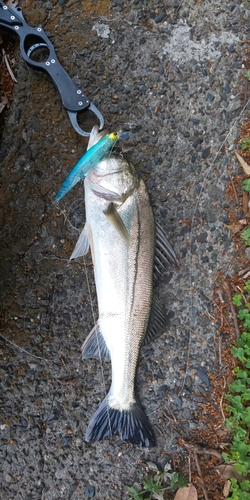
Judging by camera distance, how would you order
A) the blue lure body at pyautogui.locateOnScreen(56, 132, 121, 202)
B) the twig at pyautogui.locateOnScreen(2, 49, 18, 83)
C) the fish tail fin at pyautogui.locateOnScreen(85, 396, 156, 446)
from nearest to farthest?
the blue lure body at pyautogui.locateOnScreen(56, 132, 121, 202) < the fish tail fin at pyautogui.locateOnScreen(85, 396, 156, 446) < the twig at pyautogui.locateOnScreen(2, 49, 18, 83)

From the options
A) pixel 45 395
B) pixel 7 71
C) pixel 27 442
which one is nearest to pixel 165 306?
pixel 45 395

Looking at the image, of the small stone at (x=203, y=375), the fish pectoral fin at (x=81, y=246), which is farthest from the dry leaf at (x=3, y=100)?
the small stone at (x=203, y=375)

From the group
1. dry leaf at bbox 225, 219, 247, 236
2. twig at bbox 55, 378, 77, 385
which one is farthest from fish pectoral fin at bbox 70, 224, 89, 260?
dry leaf at bbox 225, 219, 247, 236

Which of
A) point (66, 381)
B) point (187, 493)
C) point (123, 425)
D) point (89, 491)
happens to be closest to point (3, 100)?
point (66, 381)

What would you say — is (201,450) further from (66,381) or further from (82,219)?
(82,219)

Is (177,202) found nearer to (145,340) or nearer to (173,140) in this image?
(173,140)

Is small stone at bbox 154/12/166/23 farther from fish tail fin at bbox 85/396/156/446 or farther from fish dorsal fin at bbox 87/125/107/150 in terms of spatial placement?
fish tail fin at bbox 85/396/156/446

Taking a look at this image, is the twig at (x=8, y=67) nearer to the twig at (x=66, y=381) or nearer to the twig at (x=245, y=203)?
the twig at (x=245, y=203)
